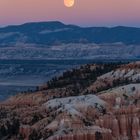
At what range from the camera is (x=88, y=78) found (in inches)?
3103

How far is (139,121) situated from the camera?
5850 cm

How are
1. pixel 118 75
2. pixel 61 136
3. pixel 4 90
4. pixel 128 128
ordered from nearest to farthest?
pixel 61 136
pixel 128 128
pixel 118 75
pixel 4 90

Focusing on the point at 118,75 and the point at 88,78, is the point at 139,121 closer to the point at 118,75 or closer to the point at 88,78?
the point at 118,75

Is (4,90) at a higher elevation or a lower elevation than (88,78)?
lower

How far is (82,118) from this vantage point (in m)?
57.6

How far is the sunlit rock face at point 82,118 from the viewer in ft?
182

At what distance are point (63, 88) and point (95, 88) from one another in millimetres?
5154

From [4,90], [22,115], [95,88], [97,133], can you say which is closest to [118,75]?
[95,88]

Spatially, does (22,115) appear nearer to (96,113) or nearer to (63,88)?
(96,113)

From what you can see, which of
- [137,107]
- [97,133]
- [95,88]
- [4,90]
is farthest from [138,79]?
[4,90]

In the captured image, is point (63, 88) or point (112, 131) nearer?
point (112, 131)

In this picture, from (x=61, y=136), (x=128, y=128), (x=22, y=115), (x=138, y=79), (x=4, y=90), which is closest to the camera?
(x=61, y=136)

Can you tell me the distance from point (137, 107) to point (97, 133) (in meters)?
5.75

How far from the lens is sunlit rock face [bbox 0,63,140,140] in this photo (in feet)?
182
